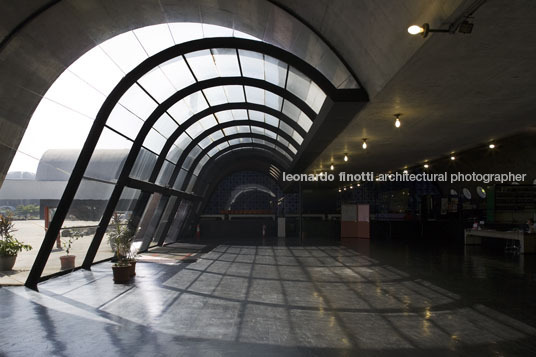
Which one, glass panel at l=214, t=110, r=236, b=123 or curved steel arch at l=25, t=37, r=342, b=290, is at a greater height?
glass panel at l=214, t=110, r=236, b=123

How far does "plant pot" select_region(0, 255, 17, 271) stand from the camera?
10508 mm

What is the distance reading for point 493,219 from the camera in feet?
74.9

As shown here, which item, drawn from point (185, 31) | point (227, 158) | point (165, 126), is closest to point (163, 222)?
point (165, 126)

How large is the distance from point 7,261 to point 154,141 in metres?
7.32

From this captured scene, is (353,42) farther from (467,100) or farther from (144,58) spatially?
(144,58)

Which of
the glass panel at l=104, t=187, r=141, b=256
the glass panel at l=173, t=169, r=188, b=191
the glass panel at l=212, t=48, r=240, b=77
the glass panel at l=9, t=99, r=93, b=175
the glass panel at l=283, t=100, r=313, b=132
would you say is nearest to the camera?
the glass panel at l=9, t=99, r=93, b=175

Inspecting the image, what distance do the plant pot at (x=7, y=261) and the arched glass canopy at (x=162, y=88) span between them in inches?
66.1

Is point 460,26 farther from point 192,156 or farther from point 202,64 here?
point 192,156

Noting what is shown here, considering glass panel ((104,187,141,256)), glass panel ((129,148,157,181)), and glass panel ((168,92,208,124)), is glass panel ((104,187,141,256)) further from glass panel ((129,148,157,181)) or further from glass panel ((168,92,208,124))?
glass panel ((168,92,208,124))

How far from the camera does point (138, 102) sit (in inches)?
505

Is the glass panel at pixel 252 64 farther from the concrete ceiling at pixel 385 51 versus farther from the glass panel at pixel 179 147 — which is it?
the glass panel at pixel 179 147

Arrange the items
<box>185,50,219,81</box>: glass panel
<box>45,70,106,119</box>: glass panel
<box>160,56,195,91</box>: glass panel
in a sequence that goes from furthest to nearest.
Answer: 1. <box>160,56,195,91</box>: glass panel
2. <box>185,50,219,81</box>: glass panel
3. <box>45,70,106,119</box>: glass panel

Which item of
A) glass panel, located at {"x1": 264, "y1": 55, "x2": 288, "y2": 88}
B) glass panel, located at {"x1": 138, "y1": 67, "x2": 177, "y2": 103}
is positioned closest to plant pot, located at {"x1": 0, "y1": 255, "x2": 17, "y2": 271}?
glass panel, located at {"x1": 138, "y1": 67, "x2": 177, "y2": 103}

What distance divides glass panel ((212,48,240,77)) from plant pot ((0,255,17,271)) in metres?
7.98
